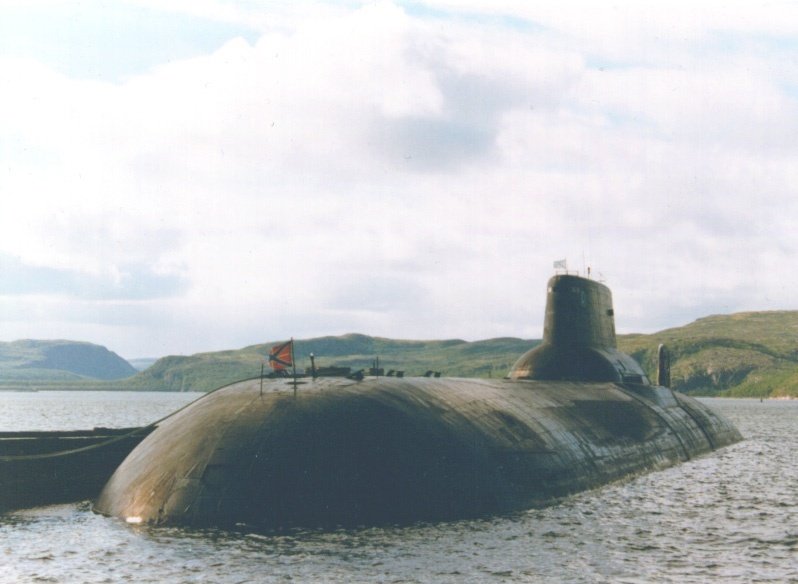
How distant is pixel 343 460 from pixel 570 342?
24.7 metres

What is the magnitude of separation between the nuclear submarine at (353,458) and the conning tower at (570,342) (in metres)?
11.3

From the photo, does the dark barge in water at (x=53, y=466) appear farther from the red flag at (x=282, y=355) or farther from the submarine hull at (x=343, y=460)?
the red flag at (x=282, y=355)

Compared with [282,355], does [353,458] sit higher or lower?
lower

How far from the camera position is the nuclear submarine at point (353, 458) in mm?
19453

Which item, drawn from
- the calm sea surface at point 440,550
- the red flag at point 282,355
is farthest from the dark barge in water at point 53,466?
the red flag at point 282,355

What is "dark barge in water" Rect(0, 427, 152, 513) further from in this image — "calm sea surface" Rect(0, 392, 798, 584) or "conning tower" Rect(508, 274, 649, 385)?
"conning tower" Rect(508, 274, 649, 385)

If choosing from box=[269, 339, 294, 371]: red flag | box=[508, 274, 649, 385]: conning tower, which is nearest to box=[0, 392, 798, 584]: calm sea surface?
box=[269, 339, 294, 371]: red flag

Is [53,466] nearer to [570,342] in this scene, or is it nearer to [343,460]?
[343,460]

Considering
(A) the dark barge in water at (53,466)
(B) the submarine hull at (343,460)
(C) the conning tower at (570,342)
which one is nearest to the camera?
(B) the submarine hull at (343,460)

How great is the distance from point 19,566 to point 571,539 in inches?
470

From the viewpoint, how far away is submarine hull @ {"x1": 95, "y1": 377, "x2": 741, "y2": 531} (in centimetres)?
1942

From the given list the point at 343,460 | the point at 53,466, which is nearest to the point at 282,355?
the point at 343,460

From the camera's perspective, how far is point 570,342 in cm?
4303

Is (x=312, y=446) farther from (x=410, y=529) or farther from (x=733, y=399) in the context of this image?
(x=733, y=399)
